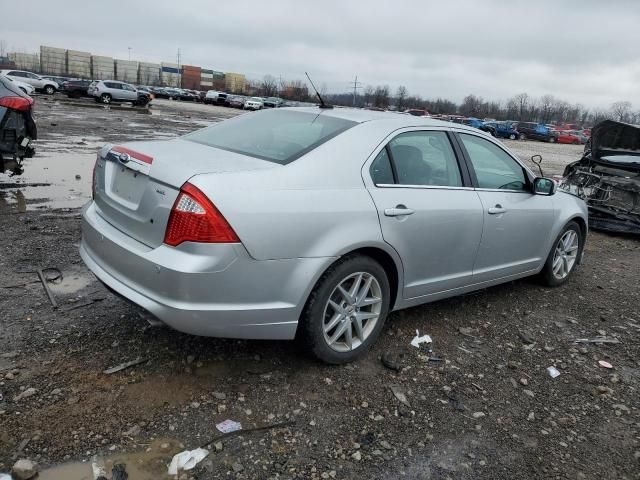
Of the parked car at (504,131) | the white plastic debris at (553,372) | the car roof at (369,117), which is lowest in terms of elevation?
the white plastic debris at (553,372)

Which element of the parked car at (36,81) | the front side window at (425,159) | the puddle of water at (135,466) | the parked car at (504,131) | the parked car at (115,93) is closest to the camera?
the puddle of water at (135,466)

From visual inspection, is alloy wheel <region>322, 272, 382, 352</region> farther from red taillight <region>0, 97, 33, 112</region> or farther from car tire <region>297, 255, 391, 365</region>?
red taillight <region>0, 97, 33, 112</region>

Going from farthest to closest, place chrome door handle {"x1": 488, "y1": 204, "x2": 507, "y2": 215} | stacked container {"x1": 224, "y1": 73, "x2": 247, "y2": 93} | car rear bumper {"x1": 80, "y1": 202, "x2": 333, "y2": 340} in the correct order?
1. stacked container {"x1": 224, "y1": 73, "x2": 247, "y2": 93}
2. chrome door handle {"x1": 488, "y1": 204, "x2": 507, "y2": 215}
3. car rear bumper {"x1": 80, "y1": 202, "x2": 333, "y2": 340}

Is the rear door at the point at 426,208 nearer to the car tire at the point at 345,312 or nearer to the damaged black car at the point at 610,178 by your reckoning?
the car tire at the point at 345,312

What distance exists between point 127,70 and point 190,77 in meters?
12.1

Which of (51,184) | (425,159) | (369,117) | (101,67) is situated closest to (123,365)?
(369,117)

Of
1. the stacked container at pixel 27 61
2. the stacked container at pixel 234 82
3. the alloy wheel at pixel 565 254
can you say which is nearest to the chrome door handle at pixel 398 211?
the alloy wheel at pixel 565 254

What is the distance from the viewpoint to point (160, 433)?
8.88ft

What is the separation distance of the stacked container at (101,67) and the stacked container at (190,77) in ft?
47.4

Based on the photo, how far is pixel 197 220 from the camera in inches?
107

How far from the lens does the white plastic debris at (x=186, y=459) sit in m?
2.48

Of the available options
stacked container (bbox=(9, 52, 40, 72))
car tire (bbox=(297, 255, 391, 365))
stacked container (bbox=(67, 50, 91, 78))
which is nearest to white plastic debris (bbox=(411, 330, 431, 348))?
car tire (bbox=(297, 255, 391, 365))

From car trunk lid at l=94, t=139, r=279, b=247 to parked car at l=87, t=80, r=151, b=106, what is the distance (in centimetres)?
3783

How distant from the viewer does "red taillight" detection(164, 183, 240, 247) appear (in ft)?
8.86
